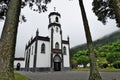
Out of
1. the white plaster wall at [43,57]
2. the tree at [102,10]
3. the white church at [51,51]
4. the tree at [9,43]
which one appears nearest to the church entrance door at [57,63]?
the white church at [51,51]

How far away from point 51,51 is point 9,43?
31.6m

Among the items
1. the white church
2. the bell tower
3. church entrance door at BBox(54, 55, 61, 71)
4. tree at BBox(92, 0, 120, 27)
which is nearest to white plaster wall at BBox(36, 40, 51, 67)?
the white church

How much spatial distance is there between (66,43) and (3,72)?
119ft

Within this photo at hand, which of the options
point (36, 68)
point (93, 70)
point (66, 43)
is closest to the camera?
point (93, 70)

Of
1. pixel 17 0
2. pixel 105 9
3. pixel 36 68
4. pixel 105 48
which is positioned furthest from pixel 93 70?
pixel 105 48

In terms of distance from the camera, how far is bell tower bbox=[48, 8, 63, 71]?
Result: 37.2 meters

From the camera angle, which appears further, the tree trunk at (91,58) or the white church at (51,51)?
the white church at (51,51)

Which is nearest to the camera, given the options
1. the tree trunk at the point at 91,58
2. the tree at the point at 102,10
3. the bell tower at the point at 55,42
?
the tree trunk at the point at 91,58

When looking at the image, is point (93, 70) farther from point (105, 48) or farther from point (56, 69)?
point (105, 48)

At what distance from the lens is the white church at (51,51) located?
3616 centimetres

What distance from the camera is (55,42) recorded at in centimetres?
3812

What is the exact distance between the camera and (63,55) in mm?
38875

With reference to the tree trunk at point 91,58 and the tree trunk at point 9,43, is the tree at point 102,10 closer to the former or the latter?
the tree trunk at point 91,58

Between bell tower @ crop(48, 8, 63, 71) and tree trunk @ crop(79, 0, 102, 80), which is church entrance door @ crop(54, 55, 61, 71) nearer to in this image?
bell tower @ crop(48, 8, 63, 71)
